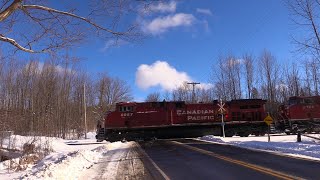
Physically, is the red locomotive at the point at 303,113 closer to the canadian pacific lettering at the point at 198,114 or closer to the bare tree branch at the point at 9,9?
the canadian pacific lettering at the point at 198,114

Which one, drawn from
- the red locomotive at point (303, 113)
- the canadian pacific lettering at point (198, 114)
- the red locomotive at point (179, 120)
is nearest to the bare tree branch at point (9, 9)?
the red locomotive at point (179, 120)

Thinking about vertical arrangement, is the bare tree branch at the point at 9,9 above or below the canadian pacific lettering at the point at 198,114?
above

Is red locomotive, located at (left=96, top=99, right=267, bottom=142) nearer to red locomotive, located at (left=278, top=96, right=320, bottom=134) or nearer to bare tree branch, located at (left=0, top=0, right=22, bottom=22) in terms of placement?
red locomotive, located at (left=278, top=96, right=320, bottom=134)

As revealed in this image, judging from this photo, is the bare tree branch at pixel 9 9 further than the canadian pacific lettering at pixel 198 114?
No

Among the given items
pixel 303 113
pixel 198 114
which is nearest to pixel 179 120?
pixel 198 114

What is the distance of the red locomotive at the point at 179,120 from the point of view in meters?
36.3

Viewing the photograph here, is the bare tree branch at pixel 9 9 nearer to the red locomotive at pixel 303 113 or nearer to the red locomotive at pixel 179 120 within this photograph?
the red locomotive at pixel 179 120

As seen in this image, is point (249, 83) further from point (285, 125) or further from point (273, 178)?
point (273, 178)

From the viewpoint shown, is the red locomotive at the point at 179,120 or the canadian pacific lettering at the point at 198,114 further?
the canadian pacific lettering at the point at 198,114

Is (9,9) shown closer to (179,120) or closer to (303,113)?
(179,120)

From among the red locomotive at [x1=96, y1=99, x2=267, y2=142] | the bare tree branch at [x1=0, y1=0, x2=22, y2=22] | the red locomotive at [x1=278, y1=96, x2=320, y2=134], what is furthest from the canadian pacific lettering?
the bare tree branch at [x1=0, y1=0, x2=22, y2=22]

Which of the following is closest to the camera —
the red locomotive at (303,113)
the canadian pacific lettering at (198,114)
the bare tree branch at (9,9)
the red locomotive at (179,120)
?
the bare tree branch at (9,9)

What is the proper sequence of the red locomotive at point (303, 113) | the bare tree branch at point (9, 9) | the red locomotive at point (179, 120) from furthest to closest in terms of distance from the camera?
the red locomotive at point (303, 113) < the red locomotive at point (179, 120) < the bare tree branch at point (9, 9)

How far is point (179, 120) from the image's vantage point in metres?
38.1
